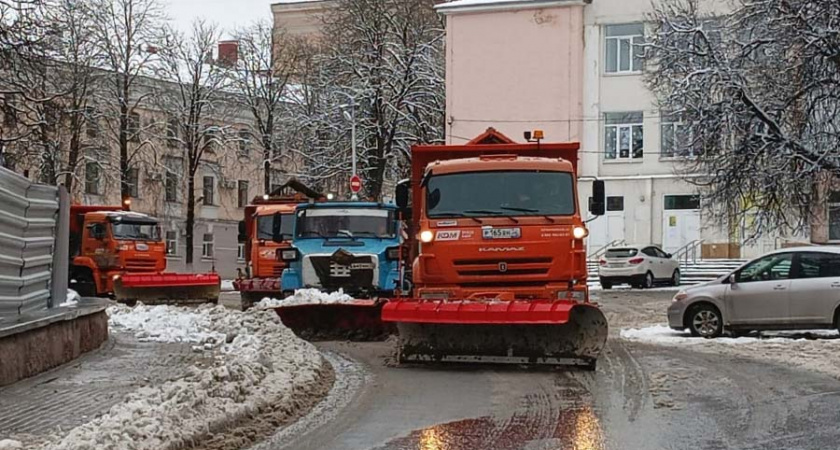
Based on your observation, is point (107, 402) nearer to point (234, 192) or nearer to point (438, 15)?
point (438, 15)

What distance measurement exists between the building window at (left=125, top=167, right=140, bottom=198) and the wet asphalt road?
3706 cm

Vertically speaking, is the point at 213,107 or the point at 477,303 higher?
the point at 213,107

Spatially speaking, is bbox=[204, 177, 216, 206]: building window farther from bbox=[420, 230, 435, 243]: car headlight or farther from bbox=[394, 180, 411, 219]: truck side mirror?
bbox=[420, 230, 435, 243]: car headlight

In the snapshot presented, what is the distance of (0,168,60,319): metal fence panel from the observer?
10672 mm

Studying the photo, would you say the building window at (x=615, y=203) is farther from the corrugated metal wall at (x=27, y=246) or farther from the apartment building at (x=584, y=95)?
the corrugated metal wall at (x=27, y=246)

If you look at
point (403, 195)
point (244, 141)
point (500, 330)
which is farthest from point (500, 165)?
point (244, 141)

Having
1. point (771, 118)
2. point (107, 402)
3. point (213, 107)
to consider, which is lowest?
point (107, 402)

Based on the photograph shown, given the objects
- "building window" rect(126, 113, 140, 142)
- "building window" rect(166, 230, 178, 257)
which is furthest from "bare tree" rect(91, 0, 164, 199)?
Result: "building window" rect(166, 230, 178, 257)

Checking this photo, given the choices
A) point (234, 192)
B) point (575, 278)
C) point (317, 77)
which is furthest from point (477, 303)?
point (234, 192)

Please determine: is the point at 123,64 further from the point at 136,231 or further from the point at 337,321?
the point at 337,321

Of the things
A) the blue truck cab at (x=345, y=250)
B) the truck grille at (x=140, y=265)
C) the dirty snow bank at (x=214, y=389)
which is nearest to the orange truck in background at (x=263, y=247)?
the blue truck cab at (x=345, y=250)

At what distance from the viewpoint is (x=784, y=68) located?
1064 inches

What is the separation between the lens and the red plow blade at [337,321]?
16312 mm

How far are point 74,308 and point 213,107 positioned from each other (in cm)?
3991
